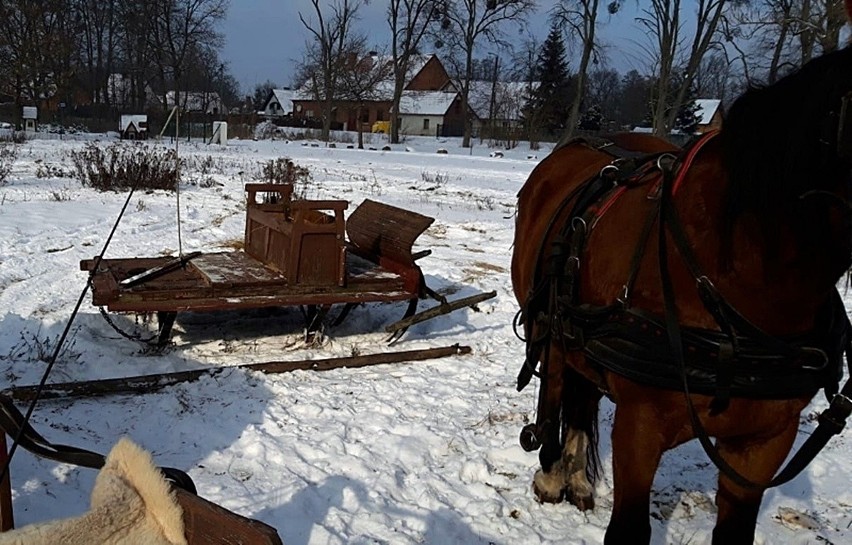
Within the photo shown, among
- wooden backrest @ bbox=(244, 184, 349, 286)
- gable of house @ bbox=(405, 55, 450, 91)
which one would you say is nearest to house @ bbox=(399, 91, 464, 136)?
gable of house @ bbox=(405, 55, 450, 91)

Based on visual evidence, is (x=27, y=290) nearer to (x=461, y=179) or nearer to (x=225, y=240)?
(x=225, y=240)

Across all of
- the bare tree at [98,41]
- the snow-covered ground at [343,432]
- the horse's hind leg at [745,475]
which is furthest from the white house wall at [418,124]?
the horse's hind leg at [745,475]

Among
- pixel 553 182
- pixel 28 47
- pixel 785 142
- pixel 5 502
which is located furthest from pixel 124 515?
pixel 28 47

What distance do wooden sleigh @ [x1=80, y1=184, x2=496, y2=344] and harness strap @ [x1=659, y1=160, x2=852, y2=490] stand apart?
11.3 ft

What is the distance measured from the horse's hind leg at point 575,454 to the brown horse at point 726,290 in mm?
802

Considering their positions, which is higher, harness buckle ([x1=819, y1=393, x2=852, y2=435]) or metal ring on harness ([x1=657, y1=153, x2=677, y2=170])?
metal ring on harness ([x1=657, y1=153, x2=677, y2=170])

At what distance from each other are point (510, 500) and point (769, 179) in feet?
7.20

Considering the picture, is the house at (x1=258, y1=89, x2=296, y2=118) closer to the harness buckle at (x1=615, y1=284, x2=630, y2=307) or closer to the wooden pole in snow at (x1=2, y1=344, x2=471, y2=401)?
the wooden pole in snow at (x1=2, y1=344, x2=471, y2=401)

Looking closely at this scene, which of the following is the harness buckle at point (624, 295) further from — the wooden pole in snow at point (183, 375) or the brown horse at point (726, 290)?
the wooden pole in snow at point (183, 375)

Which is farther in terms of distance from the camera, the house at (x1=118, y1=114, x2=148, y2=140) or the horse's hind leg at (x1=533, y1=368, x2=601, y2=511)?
the house at (x1=118, y1=114, x2=148, y2=140)

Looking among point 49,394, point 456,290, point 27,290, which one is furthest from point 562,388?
point 27,290

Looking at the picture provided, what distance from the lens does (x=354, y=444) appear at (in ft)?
13.1

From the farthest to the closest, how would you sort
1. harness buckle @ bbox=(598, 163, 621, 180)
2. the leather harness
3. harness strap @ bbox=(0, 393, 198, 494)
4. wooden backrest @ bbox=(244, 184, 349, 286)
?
wooden backrest @ bbox=(244, 184, 349, 286) → harness buckle @ bbox=(598, 163, 621, 180) → the leather harness → harness strap @ bbox=(0, 393, 198, 494)

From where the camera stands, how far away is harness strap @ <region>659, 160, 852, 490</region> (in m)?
2.16
